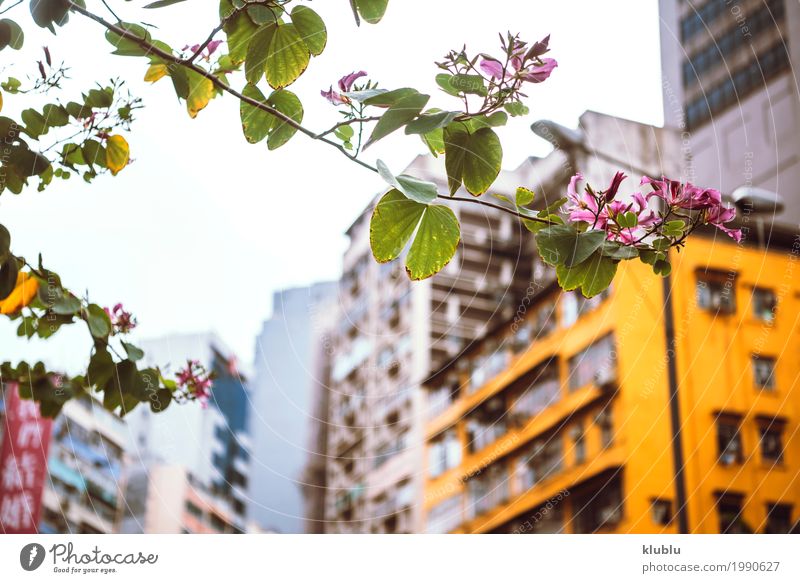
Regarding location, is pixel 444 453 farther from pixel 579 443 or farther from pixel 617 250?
pixel 617 250

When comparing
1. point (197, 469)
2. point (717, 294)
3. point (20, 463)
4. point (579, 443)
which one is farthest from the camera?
Result: point (197, 469)

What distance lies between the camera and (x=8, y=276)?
666mm

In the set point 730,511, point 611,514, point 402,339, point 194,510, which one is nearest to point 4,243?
point 730,511

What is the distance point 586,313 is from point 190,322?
664 centimetres

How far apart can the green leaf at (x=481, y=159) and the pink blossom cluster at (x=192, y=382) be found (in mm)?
357

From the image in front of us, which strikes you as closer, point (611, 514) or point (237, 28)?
point (237, 28)

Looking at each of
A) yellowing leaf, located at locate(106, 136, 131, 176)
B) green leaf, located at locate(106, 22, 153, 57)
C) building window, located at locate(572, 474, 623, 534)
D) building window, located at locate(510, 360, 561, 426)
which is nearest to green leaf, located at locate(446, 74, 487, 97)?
green leaf, located at locate(106, 22, 153, 57)

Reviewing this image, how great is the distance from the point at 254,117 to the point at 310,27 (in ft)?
0.24

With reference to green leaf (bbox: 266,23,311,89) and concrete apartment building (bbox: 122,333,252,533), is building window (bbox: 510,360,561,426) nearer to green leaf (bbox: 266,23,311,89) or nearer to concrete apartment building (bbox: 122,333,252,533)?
concrete apartment building (bbox: 122,333,252,533)

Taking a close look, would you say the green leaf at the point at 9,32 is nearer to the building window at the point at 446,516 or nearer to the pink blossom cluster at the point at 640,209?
the pink blossom cluster at the point at 640,209

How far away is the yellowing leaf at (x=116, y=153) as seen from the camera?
0.82 meters

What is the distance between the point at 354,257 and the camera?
42.3ft

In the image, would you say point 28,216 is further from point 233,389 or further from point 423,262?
point 233,389

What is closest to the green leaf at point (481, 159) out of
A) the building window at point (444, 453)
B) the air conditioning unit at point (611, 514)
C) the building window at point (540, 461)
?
the air conditioning unit at point (611, 514)
